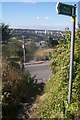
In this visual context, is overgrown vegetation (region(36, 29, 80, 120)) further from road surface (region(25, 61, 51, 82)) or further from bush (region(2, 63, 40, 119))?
road surface (region(25, 61, 51, 82))

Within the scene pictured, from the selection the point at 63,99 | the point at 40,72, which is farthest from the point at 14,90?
the point at 40,72

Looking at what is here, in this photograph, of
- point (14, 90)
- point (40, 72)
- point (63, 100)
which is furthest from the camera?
point (40, 72)

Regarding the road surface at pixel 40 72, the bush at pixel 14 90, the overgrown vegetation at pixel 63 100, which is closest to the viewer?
the overgrown vegetation at pixel 63 100

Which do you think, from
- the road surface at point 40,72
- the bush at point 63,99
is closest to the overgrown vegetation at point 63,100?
the bush at point 63,99

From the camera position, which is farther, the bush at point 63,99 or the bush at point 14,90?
the bush at point 14,90

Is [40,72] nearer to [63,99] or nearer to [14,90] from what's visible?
[14,90]

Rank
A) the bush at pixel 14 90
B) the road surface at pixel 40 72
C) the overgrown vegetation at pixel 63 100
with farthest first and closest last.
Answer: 1. the road surface at pixel 40 72
2. the bush at pixel 14 90
3. the overgrown vegetation at pixel 63 100

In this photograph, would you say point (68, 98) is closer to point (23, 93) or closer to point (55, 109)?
point (55, 109)

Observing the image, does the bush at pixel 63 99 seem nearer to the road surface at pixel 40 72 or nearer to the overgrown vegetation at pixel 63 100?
the overgrown vegetation at pixel 63 100

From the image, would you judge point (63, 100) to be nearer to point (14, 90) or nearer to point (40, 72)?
point (14, 90)

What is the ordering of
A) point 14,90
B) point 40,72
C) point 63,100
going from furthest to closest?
point 40,72 → point 14,90 → point 63,100

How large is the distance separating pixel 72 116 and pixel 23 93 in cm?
191

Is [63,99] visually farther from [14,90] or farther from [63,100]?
[14,90]

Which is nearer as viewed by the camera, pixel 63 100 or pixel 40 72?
pixel 63 100
